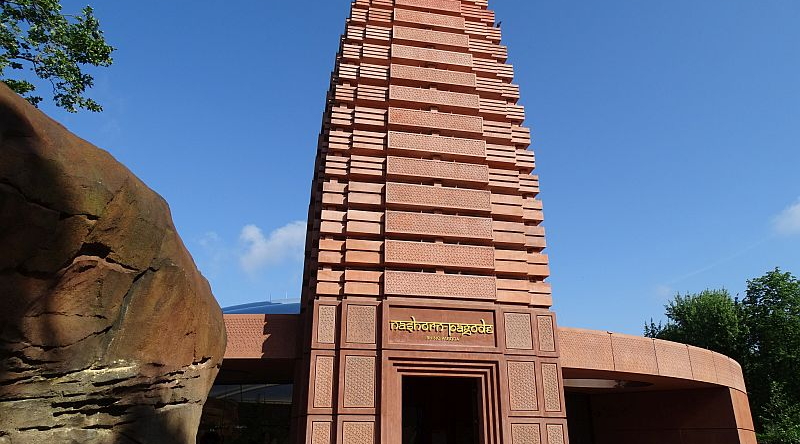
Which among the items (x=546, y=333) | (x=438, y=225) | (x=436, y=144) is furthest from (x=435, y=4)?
(x=546, y=333)

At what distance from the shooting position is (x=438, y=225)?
13602 mm

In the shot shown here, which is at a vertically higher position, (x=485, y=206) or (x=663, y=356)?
(x=485, y=206)

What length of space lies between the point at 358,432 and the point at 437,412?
6511 mm

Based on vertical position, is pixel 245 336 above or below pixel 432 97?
below

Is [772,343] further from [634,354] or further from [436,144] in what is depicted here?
[436,144]

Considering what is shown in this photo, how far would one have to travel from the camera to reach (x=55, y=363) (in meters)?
5.41

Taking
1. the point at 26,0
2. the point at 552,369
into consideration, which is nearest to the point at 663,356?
the point at 552,369

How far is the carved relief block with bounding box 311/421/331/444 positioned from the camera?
11.1 m

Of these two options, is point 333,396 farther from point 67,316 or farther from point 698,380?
point 698,380

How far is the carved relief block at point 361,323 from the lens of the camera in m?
12.0

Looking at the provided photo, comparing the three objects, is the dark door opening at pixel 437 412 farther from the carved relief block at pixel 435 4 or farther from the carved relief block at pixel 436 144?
the carved relief block at pixel 435 4

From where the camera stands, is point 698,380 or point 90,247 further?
point 698,380

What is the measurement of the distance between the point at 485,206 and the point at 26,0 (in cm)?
1116

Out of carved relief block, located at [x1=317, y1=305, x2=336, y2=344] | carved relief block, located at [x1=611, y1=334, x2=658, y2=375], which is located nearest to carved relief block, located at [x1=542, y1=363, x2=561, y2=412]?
carved relief block, located at [x1=611, y1=334, x2=658, y2=375]
